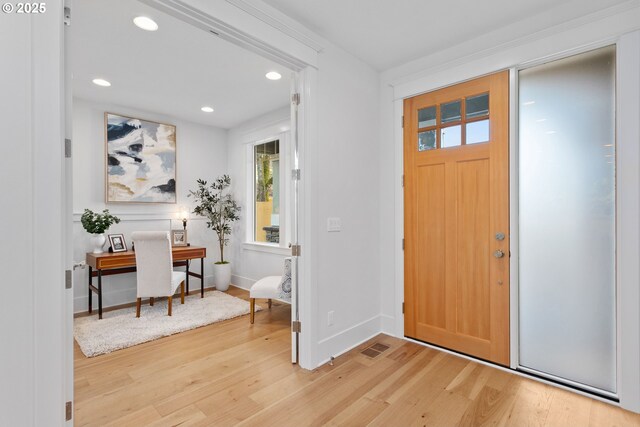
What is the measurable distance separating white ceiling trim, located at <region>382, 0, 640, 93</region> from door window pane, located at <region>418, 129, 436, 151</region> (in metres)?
0.44

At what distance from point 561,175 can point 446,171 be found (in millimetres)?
817

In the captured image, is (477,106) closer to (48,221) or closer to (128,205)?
(48,221)

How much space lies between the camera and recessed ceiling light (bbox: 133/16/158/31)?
2255mm

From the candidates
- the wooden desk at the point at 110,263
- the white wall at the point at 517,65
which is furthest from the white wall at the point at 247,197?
the white wall at the point at 517,65

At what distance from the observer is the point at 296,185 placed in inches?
98.2

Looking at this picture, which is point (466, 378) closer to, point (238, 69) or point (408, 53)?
point (408, 53)

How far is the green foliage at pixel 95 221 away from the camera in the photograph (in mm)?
3703

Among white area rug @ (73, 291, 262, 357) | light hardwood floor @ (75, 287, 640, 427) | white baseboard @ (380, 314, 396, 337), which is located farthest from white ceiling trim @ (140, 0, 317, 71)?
white area rug @ (73, 291, 262, 357)

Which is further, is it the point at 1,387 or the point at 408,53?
the point at 408,53

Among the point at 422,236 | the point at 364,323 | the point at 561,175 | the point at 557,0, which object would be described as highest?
the point at 557,0

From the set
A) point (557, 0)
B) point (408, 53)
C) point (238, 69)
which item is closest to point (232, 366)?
point (238, 69)

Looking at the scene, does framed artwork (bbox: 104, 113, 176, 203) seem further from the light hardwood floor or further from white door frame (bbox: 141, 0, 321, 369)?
white door frame (bbox: 141, 0, 321, 369)

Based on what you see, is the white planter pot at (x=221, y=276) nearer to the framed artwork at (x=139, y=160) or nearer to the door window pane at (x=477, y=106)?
the framed artwork at (x=139, y=160)

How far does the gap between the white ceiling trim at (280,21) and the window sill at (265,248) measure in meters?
2.62
